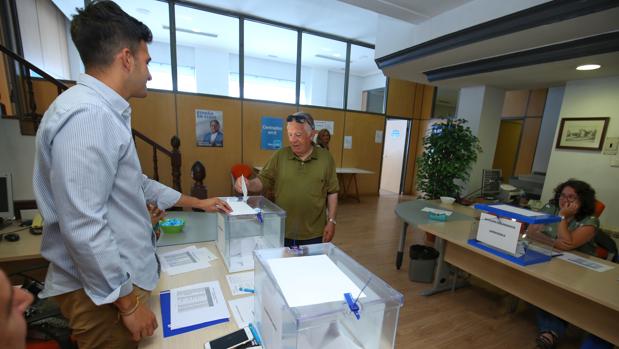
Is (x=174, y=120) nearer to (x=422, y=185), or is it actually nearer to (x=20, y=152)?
(x=20, y=152)

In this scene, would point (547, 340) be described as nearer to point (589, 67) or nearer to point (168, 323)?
point (168, 323)

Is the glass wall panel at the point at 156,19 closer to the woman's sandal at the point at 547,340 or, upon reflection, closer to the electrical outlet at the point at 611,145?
the woman's sandal at the point at 547,340

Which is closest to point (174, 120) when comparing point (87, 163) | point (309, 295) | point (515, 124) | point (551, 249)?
point (87, 163)

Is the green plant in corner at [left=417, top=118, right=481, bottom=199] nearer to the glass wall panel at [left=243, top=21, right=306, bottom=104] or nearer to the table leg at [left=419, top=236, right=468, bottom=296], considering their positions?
the table leg at [left=419, top=236, right=468, bottom=296]

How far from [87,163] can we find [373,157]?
20.8 feet

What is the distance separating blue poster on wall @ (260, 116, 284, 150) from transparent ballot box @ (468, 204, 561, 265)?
4.05 m

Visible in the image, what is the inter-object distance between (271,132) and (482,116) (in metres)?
3.82

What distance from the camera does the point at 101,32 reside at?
0.74 meters

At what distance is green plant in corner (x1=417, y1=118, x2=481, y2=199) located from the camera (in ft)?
11.4

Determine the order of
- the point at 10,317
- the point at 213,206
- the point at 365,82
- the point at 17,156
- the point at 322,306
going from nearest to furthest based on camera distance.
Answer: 1. the point at 10,317
2. the point at 322,306
3. the point at 213,206
4. the point at 17,156
5. the point at 365,82

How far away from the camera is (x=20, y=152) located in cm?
249

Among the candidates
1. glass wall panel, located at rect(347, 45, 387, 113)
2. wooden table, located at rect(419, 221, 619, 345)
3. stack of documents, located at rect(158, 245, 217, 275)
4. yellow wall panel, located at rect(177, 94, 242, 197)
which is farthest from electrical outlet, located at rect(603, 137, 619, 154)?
yellow wall panel, located at rect(177, 94, 242, 197)

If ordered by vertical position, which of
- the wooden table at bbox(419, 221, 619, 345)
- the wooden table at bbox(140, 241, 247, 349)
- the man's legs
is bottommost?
the wooden table at bbox(419, 221, 619, 345)

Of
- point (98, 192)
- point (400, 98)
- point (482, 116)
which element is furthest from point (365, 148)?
point (98, 192)
